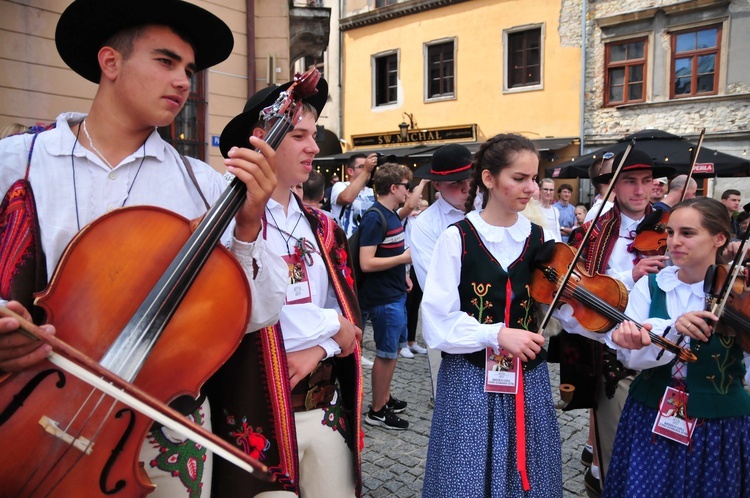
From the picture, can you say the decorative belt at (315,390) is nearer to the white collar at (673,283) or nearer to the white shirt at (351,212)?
the white collar at (673,283)

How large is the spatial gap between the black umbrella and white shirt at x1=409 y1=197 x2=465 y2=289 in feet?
4.22

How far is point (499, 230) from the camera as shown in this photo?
2369mm

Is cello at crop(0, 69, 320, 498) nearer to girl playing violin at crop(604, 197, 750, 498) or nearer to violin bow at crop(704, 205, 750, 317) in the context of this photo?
girl playing violin at crop(604, 197, 750, 498)

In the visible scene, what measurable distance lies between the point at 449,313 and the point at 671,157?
3236 millimetres

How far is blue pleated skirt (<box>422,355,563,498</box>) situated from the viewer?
2.19 m

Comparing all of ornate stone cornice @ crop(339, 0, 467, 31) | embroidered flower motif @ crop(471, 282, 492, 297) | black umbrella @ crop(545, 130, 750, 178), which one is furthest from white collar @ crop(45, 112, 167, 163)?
ornate stone cornice @ crop(339, 0, 467, 31)

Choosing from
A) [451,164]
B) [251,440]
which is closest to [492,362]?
[251,440]

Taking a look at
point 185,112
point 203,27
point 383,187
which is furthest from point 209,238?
point 185,112

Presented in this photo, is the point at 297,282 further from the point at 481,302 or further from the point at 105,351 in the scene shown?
the point at 105,351

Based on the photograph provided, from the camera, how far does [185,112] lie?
326 inches

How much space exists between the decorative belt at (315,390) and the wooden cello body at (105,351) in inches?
27.6

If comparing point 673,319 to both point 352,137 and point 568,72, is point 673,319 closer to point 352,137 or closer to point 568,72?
point 568,72

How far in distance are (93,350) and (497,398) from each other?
1.63 meters

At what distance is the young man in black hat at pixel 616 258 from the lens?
2975 millimetres
